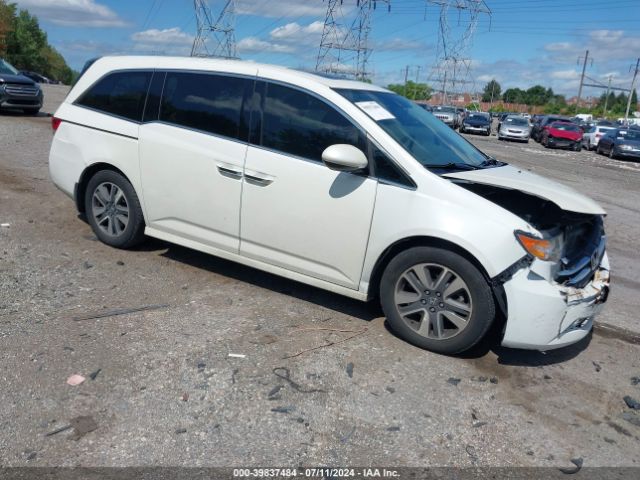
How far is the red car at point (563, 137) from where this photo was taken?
3145 cm

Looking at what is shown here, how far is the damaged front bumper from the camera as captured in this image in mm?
3910

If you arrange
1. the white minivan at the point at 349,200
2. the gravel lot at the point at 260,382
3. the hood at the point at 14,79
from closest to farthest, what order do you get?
the gravel lot at the point at 260,382 → the white minivan at the point at 349,200 → the hood at the point at 14,79

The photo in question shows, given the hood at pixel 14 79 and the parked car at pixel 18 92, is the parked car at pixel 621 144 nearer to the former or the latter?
the parked car at pixel 18 92

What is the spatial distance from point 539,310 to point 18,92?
1883 centimetres

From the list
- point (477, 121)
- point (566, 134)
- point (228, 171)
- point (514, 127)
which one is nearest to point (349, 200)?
point (228, 171)

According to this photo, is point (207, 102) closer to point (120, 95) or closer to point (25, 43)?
point (120, 95)

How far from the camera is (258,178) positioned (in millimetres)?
4750

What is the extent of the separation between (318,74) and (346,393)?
288 cm

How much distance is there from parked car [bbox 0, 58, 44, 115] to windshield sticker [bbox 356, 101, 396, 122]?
55.8ft

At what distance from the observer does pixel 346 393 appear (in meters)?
3.68

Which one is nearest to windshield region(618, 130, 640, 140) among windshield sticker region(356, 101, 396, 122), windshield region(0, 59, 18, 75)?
windshield region(0, 59, 18, 75)

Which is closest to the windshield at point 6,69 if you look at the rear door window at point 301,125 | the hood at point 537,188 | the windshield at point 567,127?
the rear door window at point 301,125

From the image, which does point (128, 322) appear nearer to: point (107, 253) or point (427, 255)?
point (107, 253)

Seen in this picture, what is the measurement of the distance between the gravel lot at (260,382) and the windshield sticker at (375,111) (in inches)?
63.1
